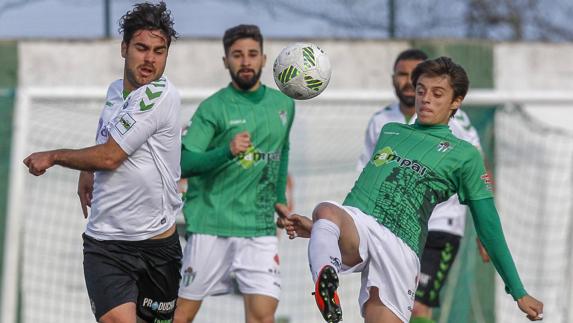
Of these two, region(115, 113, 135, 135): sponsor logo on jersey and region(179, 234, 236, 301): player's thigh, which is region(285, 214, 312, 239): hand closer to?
region(115, 113, 135, 135): sponsor logo on jersey

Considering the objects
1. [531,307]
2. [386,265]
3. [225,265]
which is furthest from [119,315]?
[531,307]

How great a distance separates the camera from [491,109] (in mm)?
10766

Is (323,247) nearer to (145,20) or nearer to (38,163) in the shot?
(38,163)

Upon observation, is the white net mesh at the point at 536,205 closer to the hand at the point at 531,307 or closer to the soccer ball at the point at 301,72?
the soccer ball at the point at 301,72

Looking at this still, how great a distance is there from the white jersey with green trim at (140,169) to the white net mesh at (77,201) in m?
3.86

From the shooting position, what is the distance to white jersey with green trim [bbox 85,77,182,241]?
562 centimetres

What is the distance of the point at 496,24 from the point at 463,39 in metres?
1.36

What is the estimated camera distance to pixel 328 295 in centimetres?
494

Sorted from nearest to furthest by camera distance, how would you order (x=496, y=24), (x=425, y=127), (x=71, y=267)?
1. (x=425, y=127)
2. (x=71, y=267)
3. (x=496, y=24)

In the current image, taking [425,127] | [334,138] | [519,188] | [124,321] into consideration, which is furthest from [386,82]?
[124,321]

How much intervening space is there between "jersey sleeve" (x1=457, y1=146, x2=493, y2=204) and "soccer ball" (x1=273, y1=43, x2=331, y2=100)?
3.32 ft

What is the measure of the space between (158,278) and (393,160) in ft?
4.82

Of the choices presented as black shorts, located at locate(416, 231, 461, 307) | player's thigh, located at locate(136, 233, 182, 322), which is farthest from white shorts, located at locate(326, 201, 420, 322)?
black shorts, located at locate(416, 231, 461, 307)

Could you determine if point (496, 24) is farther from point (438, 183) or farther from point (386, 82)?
point (438, 183)
